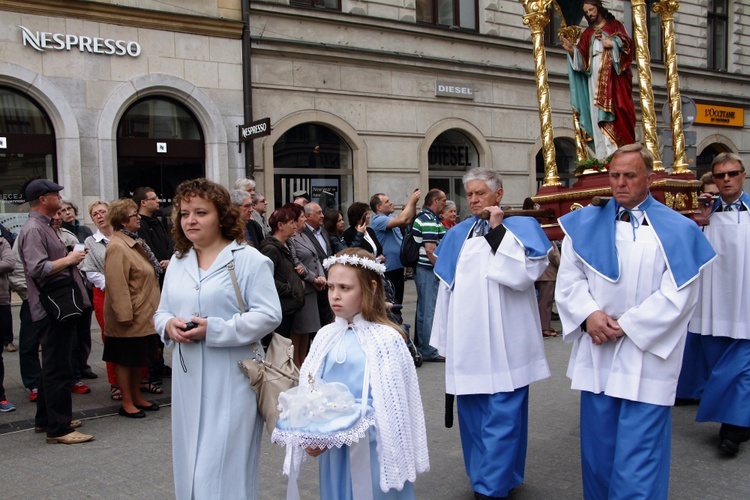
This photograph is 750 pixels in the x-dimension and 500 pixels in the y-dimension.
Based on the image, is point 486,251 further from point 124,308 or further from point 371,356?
point 124,308

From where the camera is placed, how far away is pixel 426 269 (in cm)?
861

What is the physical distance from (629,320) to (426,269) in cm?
478

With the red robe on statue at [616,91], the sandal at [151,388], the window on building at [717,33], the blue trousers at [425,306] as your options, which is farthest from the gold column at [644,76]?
the window on building at [717,33]

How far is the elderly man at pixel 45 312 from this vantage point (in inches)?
217

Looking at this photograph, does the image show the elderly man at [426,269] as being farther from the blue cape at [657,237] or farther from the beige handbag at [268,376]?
the beige handbag at [268,376]

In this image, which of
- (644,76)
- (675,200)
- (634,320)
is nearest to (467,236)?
(634,320)

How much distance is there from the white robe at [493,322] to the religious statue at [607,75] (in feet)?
10.6

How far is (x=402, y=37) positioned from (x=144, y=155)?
6.18 m

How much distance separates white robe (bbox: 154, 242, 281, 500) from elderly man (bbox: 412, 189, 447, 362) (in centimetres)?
498

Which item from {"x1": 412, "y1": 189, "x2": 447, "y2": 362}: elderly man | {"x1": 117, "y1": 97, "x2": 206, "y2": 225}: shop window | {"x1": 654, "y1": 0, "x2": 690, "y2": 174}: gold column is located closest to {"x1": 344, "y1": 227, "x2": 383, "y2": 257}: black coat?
{"x1": 412, "y1": 189, "x2": 447, "y2": 362}: elderly man

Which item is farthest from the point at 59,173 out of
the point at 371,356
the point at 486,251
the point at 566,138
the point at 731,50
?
the point at 731,50

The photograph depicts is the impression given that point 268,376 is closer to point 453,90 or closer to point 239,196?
point 239,196

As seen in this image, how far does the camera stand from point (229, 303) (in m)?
3.52

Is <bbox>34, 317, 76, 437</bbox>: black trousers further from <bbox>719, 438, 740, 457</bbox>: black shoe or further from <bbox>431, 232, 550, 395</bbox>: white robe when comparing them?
<bbox>719, 438, 740, 457</bbox>: black shoe
